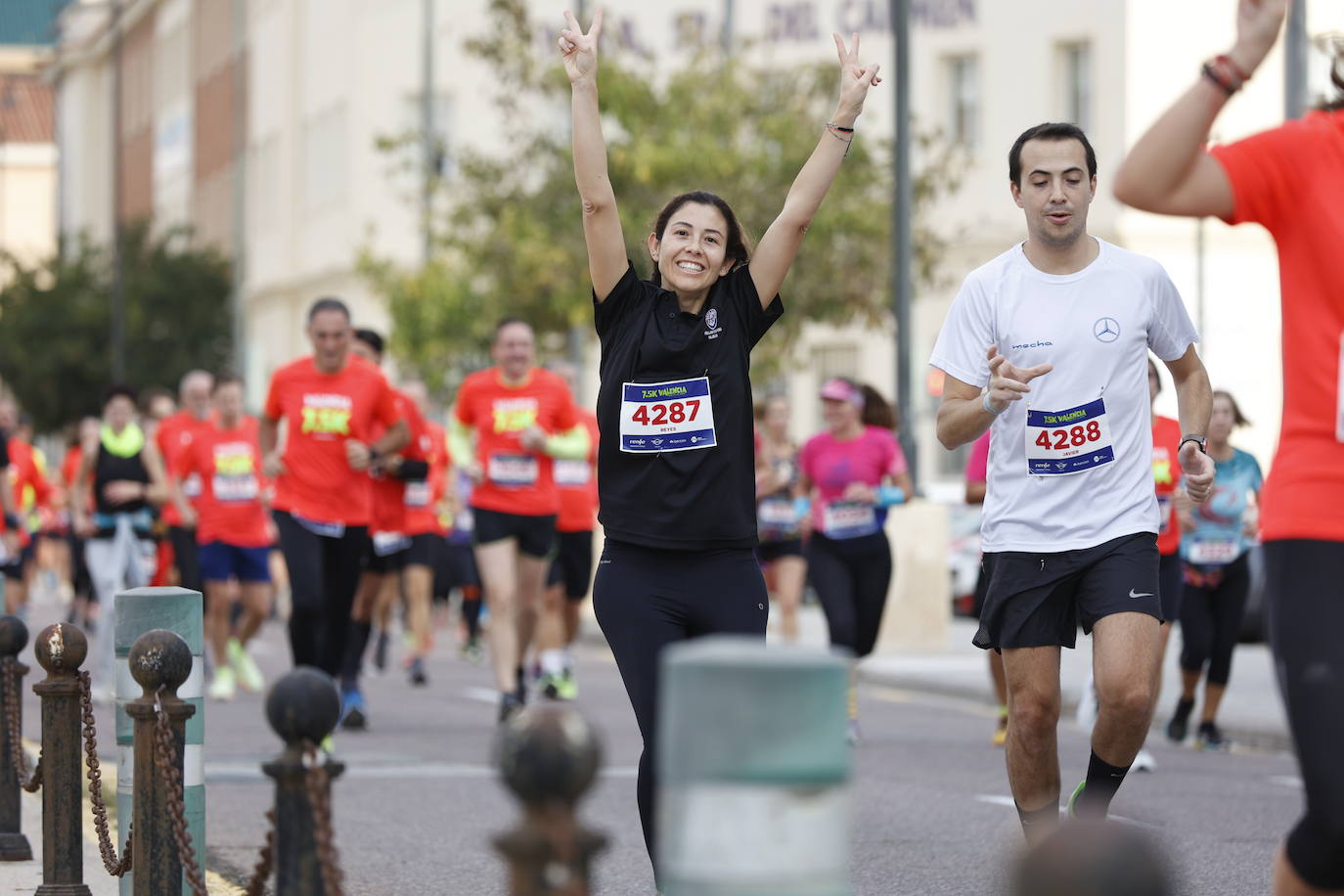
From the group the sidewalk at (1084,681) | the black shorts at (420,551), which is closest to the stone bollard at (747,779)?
the sidewalk at (1084,681)

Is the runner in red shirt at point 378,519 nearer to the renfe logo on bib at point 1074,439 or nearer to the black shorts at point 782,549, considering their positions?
the black shorts at point 782,549

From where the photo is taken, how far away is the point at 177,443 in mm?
16781

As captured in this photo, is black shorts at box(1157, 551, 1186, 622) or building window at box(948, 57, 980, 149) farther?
building window at box(948, 57, 980, 149)

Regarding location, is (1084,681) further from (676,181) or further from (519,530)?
(676,181)

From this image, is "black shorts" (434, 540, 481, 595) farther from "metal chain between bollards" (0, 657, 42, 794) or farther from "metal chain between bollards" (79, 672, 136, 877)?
"metal chain between bollards" (79, 672, 136, 877)

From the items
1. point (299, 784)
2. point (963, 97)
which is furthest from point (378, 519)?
point (963, 97)

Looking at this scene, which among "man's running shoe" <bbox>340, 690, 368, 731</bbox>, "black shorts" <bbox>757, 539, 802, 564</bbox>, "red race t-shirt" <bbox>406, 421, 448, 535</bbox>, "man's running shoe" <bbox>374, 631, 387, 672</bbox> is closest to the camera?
"man's running shoe" <bbox>340, 690, 368, 731</bbox>

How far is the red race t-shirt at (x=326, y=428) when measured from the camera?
11992 mm

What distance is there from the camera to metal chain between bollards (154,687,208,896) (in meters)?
5.68

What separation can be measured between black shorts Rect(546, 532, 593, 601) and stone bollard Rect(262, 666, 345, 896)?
34.8 ft

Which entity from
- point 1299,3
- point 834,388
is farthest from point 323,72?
point 834,388

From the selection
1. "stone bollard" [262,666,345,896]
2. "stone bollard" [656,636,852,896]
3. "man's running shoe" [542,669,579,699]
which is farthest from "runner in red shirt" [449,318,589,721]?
"stone bollard" [656,636,852,896]

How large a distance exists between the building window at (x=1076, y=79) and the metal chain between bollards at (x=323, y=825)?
3443cm

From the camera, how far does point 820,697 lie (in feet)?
11.5
